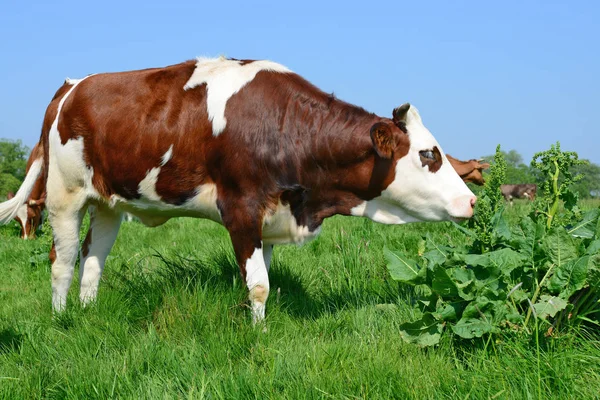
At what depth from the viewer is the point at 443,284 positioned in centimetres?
353

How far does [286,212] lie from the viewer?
473cm

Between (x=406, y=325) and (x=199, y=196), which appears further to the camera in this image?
(x=199, y=196)

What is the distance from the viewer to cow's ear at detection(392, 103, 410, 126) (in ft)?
14.9

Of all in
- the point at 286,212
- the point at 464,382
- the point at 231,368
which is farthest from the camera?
the point at 286,212

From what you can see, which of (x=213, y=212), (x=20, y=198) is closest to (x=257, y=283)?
(x=213, y=212)

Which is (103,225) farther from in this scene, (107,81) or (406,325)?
(406,325)

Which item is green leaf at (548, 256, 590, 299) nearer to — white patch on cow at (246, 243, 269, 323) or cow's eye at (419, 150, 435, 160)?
cow's eye at (419, 150, 435, 160)

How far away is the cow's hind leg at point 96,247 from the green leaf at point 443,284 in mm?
3202

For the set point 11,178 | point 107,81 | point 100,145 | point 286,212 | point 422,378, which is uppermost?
point 107,81

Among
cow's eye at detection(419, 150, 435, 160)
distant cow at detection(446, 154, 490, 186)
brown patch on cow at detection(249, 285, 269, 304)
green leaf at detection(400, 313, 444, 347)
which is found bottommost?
brown patch on cow at detection(249, 285, 269, 304)

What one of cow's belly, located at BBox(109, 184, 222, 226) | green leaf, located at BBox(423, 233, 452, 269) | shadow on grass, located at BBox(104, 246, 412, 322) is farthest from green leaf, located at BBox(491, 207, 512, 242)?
cow's belly, located at BBox(109, 184, 222, 226)

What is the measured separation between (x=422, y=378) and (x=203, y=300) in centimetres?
177

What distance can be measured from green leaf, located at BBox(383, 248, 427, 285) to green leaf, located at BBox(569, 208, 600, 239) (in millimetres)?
937

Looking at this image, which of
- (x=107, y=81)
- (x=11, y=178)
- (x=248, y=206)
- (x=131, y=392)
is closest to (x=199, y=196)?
Answer: (x=248, y=206)
